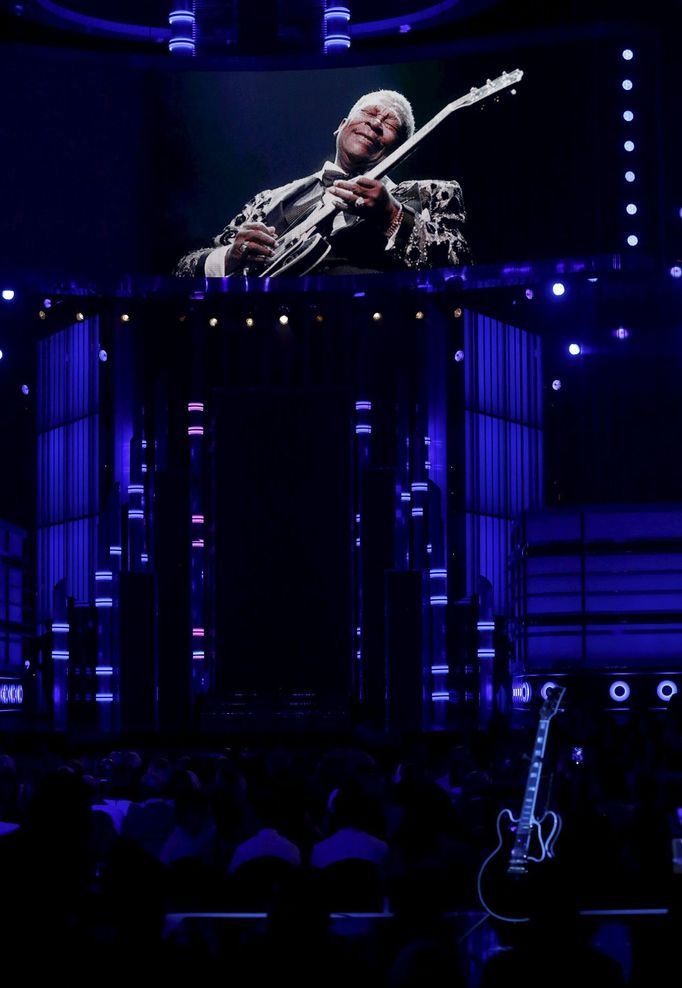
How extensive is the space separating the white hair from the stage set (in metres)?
0.12

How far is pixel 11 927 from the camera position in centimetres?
364

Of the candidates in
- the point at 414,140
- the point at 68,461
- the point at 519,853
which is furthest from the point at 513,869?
the point at 68,461

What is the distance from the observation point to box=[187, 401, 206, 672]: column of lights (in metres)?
20.0

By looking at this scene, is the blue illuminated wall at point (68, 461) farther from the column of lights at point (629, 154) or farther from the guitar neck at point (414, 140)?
the column of lights at point (629, 154)

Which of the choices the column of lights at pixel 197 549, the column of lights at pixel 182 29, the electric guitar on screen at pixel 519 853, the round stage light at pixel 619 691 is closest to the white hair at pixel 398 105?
the column of lights at pixel 182 29

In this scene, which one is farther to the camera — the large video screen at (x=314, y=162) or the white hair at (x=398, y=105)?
the white hair at (x=398, y=105)

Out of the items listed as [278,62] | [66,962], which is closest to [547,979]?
[66,962]

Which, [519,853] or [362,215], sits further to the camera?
[362,215]

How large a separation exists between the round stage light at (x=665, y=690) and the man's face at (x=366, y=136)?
6989 millimetres

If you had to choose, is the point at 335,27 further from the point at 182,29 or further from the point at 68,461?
the point at 68,461

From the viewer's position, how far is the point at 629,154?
17547mm

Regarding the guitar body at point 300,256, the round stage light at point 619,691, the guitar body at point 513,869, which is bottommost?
the round stage light at point 619,691

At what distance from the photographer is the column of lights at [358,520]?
1984cm

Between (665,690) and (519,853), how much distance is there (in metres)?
12.6
